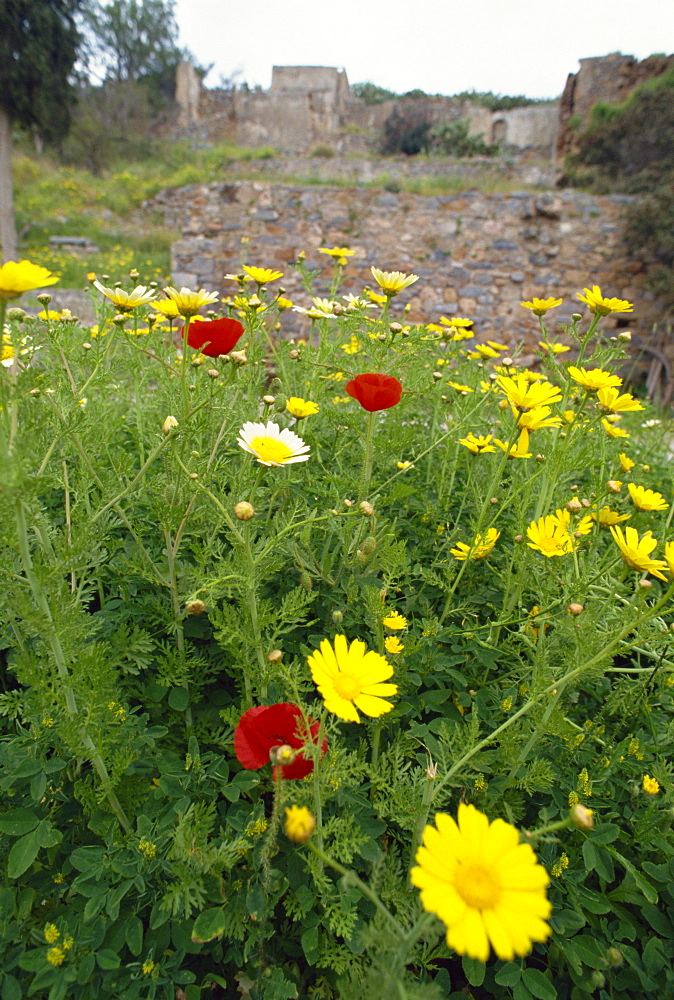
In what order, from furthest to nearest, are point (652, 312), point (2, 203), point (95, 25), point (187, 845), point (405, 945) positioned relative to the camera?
point (95, 25)
point (2, 203)
point (652, 312)
point (187, 845)
point (405, 945)

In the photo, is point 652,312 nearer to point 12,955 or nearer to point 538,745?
point 538,745

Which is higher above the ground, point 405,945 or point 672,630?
point 672,630

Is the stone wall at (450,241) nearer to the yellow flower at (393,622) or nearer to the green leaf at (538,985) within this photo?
the yellow flower at (393,622)

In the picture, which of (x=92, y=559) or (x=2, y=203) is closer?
(x=92, y=559)

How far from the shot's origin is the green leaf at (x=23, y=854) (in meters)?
0.86

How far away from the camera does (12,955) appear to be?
84cm

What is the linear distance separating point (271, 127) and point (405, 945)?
72.4ft

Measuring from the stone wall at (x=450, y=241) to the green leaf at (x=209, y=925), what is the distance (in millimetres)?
8161

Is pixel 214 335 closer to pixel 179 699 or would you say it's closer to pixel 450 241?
pixel 179 699

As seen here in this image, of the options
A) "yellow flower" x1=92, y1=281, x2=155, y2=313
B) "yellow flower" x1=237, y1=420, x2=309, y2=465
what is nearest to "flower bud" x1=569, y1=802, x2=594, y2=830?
"yellow flower" x1=237, y1=420, x2=309, y2=465

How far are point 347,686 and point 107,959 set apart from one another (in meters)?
0.58

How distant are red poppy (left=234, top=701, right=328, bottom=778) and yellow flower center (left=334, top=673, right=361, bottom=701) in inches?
2.6

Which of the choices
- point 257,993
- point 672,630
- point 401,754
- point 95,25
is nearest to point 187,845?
point 257,993

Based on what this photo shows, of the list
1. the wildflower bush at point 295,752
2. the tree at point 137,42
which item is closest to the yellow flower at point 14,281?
the wildflower bush at point 295,752
